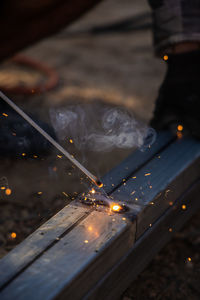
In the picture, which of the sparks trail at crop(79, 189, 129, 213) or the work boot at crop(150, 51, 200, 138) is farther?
the work boot at crop(150, 51, 200, 138)

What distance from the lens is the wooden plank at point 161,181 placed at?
1.95m

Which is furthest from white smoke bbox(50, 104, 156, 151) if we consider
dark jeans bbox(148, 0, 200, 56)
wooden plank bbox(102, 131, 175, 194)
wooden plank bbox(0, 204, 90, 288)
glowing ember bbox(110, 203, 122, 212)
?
wooden plank bbox(0, 204, 90, 288)

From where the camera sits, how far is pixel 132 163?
7.54ft

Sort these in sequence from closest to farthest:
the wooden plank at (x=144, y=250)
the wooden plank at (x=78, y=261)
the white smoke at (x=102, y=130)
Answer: the wooden plank at (x=78, y=261)
the wooden plank at (x=144, y=250)
the white smoke at (x=102, y=130)

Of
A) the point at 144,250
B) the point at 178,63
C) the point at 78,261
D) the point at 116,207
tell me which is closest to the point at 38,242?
the point at 78,261

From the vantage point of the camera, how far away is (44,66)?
241 inches

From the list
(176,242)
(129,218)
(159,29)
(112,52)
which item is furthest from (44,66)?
(129,218)

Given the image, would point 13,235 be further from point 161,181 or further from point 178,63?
point 178,63

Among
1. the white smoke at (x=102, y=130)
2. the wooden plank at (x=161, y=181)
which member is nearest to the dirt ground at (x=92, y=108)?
the white smoke at (x=102, y=130)

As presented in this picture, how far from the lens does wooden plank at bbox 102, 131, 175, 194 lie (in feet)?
6.95

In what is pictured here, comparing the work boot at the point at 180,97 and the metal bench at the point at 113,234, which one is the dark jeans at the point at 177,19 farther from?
the metal bench at the point at 113,234

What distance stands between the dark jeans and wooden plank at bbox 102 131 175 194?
709 mm

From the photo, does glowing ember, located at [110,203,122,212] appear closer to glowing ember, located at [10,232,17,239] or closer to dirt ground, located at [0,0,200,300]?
dirt ground, located at [0,0,200,300]

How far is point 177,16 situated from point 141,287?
190 cm
